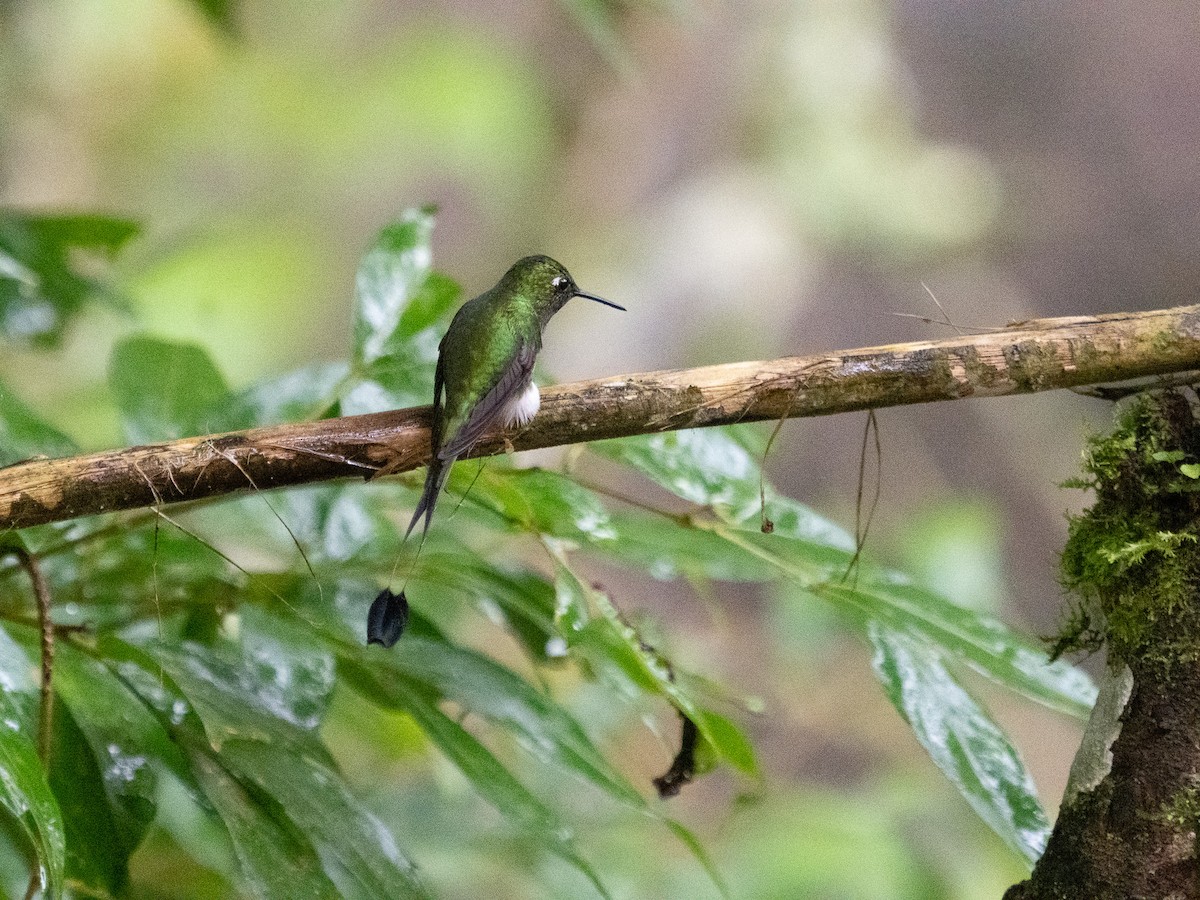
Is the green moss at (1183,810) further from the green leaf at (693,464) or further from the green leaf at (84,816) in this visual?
the green leaf at (84,816)

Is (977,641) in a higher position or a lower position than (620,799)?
higher

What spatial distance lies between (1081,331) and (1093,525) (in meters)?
0.16

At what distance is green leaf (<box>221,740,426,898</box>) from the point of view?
83 cm

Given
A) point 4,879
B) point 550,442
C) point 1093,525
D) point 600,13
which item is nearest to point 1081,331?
point 1093,525

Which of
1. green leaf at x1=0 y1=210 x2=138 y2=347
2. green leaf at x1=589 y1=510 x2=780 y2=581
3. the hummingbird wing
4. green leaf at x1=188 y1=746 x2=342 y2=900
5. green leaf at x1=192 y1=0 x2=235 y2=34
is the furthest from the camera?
green leaf at x1=192 y1=0 x2=235 y2=34

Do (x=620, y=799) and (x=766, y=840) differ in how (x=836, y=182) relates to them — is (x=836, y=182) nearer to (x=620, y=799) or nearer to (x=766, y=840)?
(x=766, y=840)

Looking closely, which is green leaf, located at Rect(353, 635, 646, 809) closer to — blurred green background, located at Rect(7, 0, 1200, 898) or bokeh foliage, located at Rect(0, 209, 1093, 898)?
bokeh foliage, located at Rect(0, 209, 1093, 898)

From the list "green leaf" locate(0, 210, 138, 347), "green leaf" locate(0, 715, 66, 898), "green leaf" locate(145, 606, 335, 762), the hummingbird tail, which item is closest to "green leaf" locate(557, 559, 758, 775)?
the hummingbird tail

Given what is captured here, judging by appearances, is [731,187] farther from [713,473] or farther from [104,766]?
[104,766]

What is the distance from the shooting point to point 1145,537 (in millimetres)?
866

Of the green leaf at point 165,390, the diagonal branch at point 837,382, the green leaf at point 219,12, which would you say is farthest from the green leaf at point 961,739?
the green leaf at point 219,12

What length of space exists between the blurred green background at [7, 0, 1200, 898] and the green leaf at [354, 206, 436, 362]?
1.93m

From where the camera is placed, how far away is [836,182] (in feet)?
13.1

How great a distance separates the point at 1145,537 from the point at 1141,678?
107 millimetres
